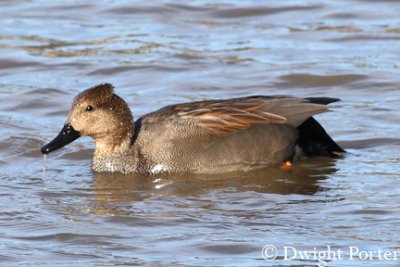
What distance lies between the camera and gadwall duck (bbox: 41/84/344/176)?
970 cm

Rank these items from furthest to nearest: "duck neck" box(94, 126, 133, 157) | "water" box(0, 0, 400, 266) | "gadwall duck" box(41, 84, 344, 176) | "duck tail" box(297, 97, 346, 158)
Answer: "duck tail" box(297, 97, 346, 158) < "duck neck" box(94, 126, 133, 157) < "gadwall duck" box(41, 84, 344, 176) < "water" box(0, 0, 400, 266)

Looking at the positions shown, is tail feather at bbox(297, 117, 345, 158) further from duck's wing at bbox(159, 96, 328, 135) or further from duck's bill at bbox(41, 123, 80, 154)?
duck's bill at bbox(41, 123, 80, 154)

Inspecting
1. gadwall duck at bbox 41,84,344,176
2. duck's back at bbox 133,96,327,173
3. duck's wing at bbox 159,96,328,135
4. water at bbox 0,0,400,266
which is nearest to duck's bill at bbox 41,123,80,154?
gadwall duck at bbox 41,84,344,176

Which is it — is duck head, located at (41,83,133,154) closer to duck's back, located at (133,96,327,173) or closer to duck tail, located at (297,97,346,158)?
Result: duck's back, located at (133,96,327,173)

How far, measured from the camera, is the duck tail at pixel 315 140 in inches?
Result: 400

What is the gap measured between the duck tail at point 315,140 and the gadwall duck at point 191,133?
0.16 metres

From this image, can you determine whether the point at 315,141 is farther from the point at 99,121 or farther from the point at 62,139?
the point at 62,139

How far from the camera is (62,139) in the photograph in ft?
32.0

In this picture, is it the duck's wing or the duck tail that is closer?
the duck's wing

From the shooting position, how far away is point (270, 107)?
9.90 meters

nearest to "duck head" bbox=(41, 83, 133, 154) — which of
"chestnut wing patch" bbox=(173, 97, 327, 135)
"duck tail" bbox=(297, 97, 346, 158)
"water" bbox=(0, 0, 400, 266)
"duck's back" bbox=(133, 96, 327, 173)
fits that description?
"duck's back" bbox=(133, 96, 327, 173)

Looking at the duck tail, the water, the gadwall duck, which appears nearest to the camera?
the water

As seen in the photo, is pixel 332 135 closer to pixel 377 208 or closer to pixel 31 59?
pixel 377 208

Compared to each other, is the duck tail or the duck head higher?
the duck head
